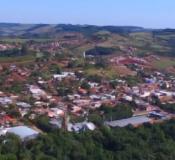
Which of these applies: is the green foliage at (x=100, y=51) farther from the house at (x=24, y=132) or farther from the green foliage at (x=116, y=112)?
the house at (x=24, y=132)

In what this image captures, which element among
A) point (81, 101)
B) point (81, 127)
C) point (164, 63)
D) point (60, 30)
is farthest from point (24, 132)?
point (60, 30)

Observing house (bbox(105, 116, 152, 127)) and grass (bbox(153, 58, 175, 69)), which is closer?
house (bbox(105, 116, 152, 127))

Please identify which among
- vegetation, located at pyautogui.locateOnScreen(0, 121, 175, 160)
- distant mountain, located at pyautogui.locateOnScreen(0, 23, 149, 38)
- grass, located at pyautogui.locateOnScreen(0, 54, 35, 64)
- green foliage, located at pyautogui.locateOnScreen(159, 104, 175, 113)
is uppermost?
vegetation, located at pyautogui.locateOnScreen(0, 121, 175, 160)

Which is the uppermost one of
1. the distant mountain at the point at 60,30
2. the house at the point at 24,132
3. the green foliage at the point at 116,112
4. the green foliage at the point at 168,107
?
the house at the point at 24,132

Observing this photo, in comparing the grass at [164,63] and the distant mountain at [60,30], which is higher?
the grass at [164,63]

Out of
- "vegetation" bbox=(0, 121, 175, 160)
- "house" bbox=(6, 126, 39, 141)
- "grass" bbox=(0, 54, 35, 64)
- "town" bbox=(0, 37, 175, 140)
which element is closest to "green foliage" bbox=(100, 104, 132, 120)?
"town" bbox=(0, 37, 175, 140)

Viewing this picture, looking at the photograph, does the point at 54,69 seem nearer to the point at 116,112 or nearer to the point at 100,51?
the point at 116,112

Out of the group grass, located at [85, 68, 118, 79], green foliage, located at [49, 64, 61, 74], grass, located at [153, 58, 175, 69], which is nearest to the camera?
green foliage, located at [49, 64, 61, 74]

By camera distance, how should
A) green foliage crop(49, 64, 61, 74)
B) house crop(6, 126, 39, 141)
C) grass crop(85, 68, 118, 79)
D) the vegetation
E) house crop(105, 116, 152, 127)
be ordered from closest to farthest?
the vegetation < house crop(6, 126, 39, 141) < house crop(105, 116, 152, 127) < green foliage crop(49, 64, 61, 74) < grass crop(85, 68, 118, 79)

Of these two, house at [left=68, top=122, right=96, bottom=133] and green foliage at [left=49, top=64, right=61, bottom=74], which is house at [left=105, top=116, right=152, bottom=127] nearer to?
house at [left=68, top=122, right=96, bottom=133]

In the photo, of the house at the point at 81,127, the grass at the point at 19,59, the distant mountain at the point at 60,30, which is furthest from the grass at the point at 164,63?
the distant mountain at the point at 60,30

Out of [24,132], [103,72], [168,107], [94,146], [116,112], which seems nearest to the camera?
[94,146]

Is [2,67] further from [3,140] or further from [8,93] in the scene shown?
[3,140]
